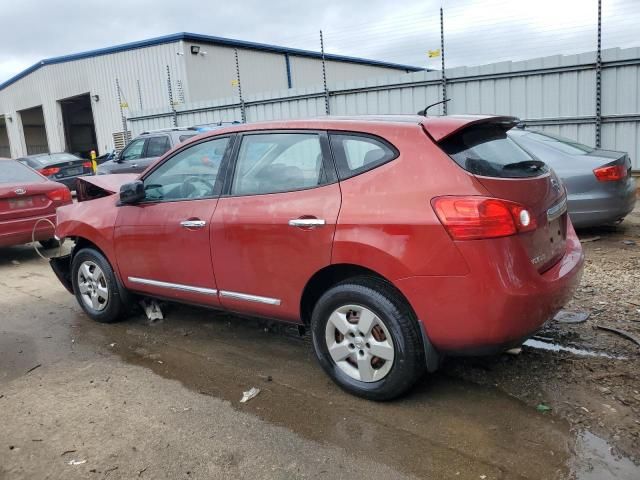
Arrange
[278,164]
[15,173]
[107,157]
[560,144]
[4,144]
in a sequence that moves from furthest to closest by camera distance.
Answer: [4,144]
[107,157]
[15,173]
[560,144]
[278,164]

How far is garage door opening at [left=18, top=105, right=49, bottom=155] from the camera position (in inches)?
1263

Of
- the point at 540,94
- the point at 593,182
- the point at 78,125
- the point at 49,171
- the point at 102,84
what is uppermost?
the point at 102,84

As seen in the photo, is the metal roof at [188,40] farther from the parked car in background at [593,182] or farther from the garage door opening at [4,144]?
the parked car in background at [593,182]

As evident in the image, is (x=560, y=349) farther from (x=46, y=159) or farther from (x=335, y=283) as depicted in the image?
(x=46, y=159)

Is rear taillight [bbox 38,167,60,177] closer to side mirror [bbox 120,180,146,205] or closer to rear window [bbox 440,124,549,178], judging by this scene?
side mirror [bbox 120,180,146,205]

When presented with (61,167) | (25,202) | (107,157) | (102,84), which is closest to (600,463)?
(25,202)

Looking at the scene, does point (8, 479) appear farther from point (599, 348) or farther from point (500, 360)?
point (599, 348)

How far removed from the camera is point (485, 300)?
2.90 m

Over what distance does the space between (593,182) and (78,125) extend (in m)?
31.4

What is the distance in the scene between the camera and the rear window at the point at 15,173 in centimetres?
802

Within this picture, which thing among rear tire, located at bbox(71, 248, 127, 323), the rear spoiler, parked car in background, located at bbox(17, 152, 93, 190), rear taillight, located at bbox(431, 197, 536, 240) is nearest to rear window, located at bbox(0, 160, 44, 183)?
rear tire, located at bbox(71, 248, 127, 323)

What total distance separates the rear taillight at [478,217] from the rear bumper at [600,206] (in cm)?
431

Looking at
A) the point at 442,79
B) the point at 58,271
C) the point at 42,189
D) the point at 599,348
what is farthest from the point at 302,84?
the point at 599,348

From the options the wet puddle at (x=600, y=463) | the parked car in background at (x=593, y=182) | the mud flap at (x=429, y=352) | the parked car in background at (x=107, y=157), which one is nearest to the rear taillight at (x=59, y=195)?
the parked car in background at (x=593, y=182)
